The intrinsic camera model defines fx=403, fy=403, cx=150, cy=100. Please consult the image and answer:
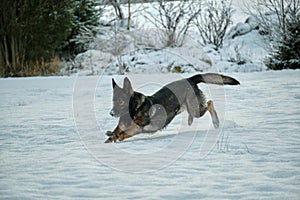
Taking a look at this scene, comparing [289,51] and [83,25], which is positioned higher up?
[83,25]

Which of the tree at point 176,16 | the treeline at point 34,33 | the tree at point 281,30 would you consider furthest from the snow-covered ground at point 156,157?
the tree at point 176,16

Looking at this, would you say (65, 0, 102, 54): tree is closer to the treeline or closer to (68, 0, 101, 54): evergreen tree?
(68, 0, 101, 54): evergreen tree

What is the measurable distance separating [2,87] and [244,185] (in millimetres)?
8772

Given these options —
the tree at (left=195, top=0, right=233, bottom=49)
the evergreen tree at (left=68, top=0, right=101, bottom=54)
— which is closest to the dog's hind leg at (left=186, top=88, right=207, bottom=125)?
the tree at (left=195, top=0, right=233, bottom=49)

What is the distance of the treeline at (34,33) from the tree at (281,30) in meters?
7.77

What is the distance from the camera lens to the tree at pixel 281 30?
12.9m

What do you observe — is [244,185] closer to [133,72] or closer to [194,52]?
[133,72]

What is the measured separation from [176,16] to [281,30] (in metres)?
5.87

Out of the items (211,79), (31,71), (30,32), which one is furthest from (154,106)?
(30,32)

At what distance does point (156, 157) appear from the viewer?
12.3 feet

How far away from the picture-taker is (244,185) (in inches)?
116

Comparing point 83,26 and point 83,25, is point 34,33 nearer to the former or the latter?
point 83,26

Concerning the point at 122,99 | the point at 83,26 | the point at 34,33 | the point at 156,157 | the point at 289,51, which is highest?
the point at 83,26

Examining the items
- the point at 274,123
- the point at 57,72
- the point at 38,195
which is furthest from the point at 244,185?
the point at 57,72
